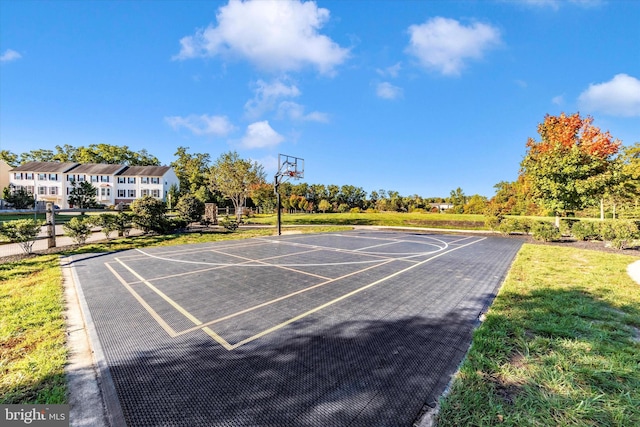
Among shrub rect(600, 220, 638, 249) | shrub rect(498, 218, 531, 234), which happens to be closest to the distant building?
shrub rect(498, 218, 531, 234)

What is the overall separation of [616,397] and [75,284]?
28.2 feet

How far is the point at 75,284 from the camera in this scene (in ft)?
18.5

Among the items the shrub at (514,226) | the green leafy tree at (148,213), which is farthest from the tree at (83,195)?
the shrub at (514,226)

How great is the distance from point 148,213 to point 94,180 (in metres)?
36.1

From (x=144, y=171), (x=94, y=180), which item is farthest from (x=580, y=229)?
(x=94, y=180)

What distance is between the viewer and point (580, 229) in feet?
43.9

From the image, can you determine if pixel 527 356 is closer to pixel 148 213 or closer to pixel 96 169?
pixel 148 213

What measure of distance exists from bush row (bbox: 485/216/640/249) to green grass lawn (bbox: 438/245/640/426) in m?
8.89

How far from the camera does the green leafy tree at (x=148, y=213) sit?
13.9 metres

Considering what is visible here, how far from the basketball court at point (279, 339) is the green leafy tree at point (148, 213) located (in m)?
7.77

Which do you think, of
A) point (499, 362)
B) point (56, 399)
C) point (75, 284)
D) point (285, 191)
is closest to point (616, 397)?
point (499, 362)

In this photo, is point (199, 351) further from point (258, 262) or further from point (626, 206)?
point (626, 206)

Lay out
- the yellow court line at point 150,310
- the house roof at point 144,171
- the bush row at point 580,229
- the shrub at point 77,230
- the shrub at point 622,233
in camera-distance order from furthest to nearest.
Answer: the house roof at point 144,171
the bush row at point 580,229
the shrub at point 622,233
the shrub at point 77,230
the yellow court line at point 150,310

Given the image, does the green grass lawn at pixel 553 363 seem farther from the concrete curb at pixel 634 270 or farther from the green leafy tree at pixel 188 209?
the green leafy tree at pixel 188 209
